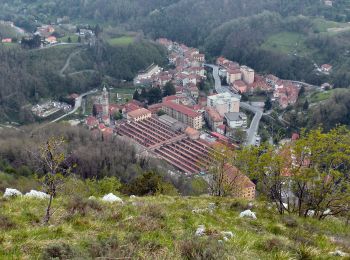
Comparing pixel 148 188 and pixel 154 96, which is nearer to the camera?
pixel 148 188

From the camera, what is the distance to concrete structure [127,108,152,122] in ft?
142

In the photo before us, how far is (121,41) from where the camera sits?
230 feet

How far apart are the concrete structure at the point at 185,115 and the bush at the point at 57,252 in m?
38.2

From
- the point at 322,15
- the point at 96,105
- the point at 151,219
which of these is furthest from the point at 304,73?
the point at 151,219

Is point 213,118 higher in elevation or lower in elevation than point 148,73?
higher

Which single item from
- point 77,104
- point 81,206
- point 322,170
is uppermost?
point 81,206

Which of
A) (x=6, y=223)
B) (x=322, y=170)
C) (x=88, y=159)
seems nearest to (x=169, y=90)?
(x=88, y=159)

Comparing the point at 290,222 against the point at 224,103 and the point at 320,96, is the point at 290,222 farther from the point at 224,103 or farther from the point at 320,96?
the point at 320,96

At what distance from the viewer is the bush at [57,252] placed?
14.4 ft

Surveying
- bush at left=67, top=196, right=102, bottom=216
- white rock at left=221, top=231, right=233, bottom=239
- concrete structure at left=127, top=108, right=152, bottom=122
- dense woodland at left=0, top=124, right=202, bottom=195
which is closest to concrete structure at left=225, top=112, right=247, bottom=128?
concrete structure at left=127, top=108, right=152, bottom=122

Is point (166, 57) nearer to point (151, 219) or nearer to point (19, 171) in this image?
point (19, 171)

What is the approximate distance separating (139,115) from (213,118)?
805cm

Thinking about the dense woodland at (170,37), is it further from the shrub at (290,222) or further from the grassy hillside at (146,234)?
the shrub at (290,222)

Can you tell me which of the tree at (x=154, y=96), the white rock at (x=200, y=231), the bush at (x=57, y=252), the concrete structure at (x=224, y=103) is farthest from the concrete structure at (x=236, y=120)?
the bush at (x=57, y=252)
